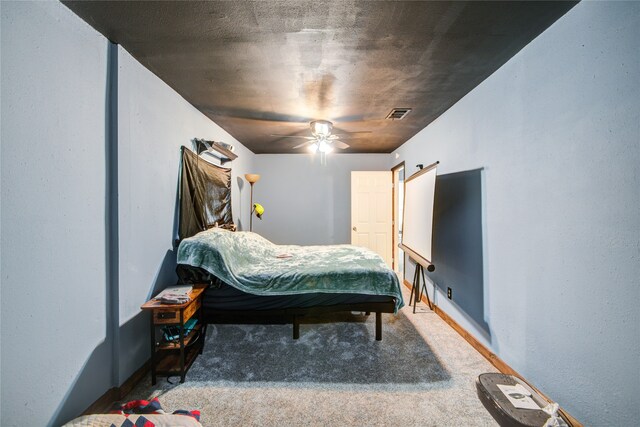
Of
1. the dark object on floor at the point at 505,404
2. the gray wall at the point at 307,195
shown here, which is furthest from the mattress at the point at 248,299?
the gray wall at the point at 307,195

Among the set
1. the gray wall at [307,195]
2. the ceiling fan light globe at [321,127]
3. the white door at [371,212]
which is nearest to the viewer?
the ceiling fan light globe at [321,127]

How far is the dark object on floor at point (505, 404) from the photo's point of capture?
1448mm

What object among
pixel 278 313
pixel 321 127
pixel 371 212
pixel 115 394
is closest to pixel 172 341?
pixel 115 394

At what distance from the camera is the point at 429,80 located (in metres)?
2.28

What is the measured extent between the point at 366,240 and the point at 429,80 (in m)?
3.61

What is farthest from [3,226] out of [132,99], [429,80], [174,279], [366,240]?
[366,240]

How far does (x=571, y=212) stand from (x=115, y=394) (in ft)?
10.3

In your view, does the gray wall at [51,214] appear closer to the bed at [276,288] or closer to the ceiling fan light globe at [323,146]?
the bed at [276,288]

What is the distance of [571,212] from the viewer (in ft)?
4.90

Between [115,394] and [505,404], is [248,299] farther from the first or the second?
[505,404]

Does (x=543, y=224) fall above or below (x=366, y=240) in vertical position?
above

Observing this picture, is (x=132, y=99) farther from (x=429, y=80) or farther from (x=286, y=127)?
(x=429, y=80)

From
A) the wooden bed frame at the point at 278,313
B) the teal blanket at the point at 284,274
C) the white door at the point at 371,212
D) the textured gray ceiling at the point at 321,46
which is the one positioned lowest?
the wooden bed frame at the point at 278,313

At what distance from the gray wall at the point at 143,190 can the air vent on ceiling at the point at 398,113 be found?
2.33 m
